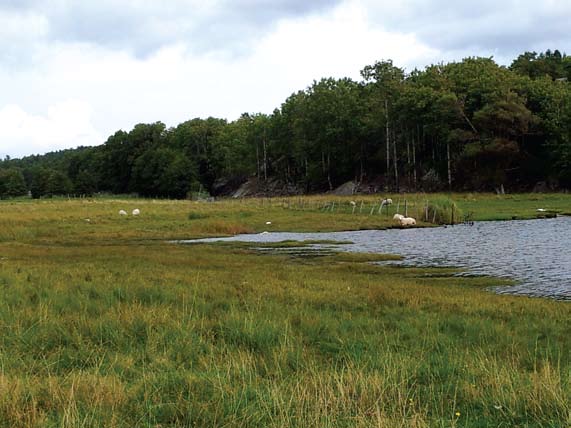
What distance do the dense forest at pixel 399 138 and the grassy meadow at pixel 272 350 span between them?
72735mm

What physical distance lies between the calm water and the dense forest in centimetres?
4062

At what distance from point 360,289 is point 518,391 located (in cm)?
1076

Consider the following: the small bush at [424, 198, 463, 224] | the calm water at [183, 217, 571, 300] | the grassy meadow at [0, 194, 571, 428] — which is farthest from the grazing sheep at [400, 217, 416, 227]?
the grassy meadow at [0, 194, 571, 428]

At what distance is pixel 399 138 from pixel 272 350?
338ft

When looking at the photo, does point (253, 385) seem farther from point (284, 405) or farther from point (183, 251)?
point (183, 251)

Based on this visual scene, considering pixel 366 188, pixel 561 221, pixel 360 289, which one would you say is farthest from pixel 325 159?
pixel 360 289

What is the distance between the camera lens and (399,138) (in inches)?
4286

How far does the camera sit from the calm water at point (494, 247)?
22.6 m

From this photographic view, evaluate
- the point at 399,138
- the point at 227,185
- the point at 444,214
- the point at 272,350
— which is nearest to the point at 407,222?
the point at 444,214

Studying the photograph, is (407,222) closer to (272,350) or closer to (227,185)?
(272,350)

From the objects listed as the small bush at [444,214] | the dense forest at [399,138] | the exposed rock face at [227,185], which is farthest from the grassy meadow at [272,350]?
the exposed rock face at [227,185]

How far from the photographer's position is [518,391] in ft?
23.8

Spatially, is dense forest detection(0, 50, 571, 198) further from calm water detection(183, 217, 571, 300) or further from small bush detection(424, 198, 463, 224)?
calm water detection(183, 217, 571, 300)

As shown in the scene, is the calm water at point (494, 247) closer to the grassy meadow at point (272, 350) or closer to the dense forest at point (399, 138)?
the grassy meadow at point (272, 350)
